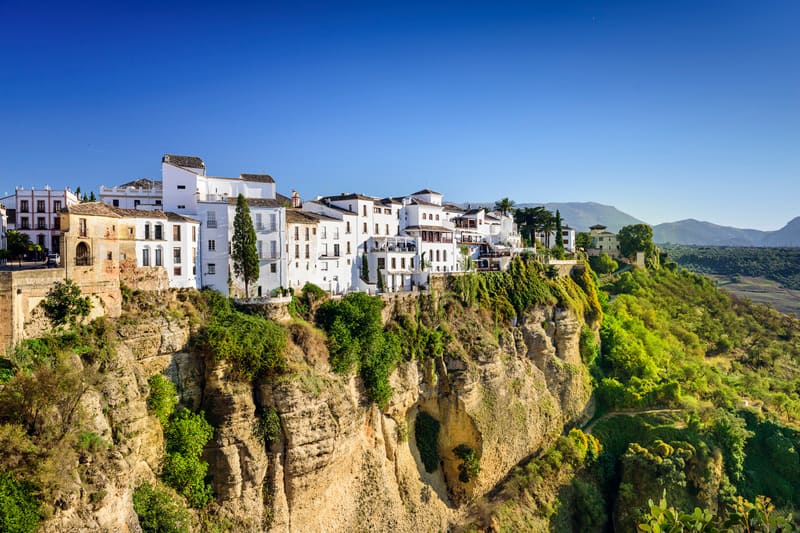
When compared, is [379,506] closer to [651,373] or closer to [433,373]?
[433,373]

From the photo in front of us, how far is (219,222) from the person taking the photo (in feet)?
114

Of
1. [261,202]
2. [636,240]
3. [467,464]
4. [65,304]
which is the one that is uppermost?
[261,202]

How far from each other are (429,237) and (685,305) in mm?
39878

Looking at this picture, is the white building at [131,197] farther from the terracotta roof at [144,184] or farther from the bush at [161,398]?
the bush at [161,398]

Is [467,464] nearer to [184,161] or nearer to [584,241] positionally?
[184,161]

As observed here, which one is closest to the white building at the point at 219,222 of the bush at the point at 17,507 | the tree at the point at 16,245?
the tree at the point at 16,245

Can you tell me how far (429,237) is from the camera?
50.1 metres

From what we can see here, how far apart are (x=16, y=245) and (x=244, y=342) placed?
59.8 feet

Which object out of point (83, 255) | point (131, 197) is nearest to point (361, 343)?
point (83, 255)

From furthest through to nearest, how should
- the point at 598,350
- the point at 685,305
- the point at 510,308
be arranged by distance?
the point at 685,305 < the point at 598,350 < the point at 510,308

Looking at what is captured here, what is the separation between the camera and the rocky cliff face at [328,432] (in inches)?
944

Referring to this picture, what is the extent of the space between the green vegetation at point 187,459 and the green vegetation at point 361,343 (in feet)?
27.3

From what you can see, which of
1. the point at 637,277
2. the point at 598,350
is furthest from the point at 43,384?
the point at 637,277

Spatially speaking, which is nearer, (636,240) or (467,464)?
(467,464)
